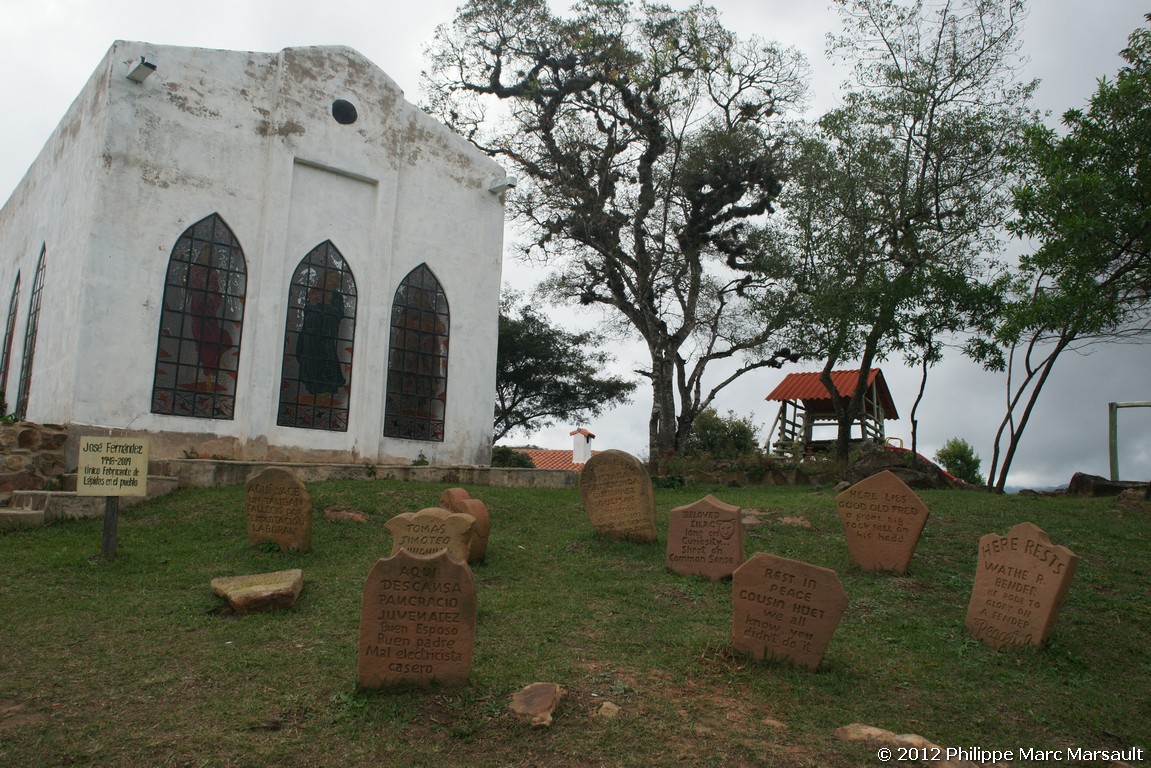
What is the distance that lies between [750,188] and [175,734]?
820 inches

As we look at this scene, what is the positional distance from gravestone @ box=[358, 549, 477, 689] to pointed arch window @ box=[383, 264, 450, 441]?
35.8 feet

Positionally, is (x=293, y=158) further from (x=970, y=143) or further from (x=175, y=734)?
(x=970, y=143)

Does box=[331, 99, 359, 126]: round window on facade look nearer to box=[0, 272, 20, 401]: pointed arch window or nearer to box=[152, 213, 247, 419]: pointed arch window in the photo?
box=[152, 213, 247, 419]: pointed arch window

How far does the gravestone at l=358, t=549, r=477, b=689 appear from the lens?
5.18m

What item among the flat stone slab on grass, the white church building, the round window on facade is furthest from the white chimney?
the flat stone slab on grass

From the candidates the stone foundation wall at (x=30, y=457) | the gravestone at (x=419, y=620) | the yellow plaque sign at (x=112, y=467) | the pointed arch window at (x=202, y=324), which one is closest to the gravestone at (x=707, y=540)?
the gravestone at (x=419, y=620)

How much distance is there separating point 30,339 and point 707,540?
13.7 metres

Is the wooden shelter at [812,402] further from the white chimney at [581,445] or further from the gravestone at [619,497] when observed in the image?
the gravestone at [619,497]

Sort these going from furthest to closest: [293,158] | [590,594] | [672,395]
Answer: [672,395]
[293,158]
[590,594]

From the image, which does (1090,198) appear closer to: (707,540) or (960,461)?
(707,540)

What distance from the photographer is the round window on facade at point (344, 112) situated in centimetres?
1587

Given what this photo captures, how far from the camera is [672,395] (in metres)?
22.3

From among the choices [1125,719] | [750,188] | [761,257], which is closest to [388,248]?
[761,257]

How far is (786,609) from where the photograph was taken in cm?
600
